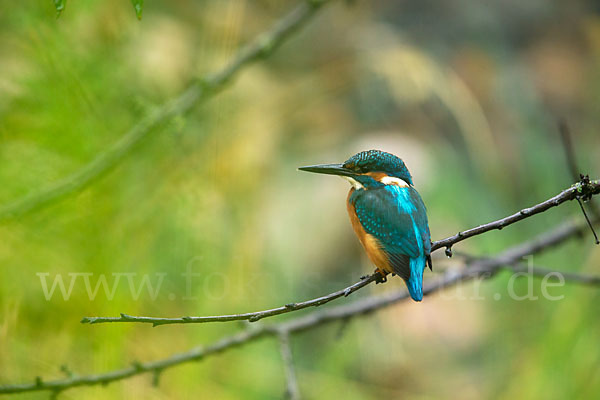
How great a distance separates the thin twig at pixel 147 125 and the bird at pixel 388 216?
0.59 m

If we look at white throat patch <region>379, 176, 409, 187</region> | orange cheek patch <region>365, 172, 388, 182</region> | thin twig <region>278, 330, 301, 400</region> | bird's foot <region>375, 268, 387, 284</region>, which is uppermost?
orange cheek patch <region>365, 172, 388, 182</region>

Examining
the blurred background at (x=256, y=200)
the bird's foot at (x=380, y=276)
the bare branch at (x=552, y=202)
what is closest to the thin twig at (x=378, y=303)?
the blurred background at (x=256, y=200)

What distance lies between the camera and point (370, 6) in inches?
193

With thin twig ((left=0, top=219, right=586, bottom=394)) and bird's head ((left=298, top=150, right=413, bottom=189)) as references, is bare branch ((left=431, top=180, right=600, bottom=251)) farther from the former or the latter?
thin twig ((left=0, top=219, right=586, bottom=394))

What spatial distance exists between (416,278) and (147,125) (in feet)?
2.94

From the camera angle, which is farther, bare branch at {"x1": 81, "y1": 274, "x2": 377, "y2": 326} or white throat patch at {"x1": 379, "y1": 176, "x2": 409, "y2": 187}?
white throat patch at {"x1": 379, "y1": 176, "x2": 409, "y2": 187}

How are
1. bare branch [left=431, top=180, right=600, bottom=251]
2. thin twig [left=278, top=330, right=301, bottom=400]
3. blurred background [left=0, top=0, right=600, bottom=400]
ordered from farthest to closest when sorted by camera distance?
blurred background [left=0, top=0, right=600, bottom=400], thin twig [left=278, top=330, right=301, bottom=400], bare branch [left=431, top=180, right=600, bottom=251]

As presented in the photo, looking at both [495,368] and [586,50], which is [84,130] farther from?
[586,50]

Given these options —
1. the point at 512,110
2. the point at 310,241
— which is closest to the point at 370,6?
the point at 512,110

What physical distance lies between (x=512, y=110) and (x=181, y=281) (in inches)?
114

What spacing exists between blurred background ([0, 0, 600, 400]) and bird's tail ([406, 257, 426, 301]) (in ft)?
2.21

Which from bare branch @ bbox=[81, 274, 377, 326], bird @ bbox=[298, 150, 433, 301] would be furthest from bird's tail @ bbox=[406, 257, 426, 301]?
bare branch @ bbox=[81, 274, 377, 326]

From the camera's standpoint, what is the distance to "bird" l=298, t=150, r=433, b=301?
1499mm

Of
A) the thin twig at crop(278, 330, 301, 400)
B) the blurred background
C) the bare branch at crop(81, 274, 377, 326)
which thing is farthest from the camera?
the blurred background
